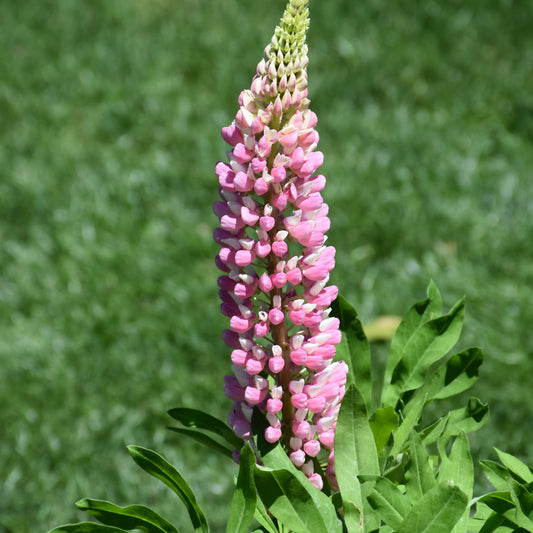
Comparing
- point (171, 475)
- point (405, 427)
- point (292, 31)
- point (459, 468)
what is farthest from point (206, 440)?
point (292, 31)

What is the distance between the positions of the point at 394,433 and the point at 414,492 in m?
0.22

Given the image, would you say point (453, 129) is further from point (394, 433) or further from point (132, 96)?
point (394, 433)

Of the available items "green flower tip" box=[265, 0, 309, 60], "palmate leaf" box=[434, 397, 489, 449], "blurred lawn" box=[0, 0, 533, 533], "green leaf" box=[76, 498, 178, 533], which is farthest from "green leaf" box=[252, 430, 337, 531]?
"blurred lawn" box=[0, 0, 533, 533]

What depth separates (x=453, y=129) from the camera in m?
4.76

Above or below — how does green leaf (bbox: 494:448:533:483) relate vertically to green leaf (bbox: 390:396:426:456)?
below

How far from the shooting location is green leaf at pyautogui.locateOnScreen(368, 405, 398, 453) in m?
1.47

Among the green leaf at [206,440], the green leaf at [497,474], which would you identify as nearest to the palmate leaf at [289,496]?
the green leaf at [206,440]

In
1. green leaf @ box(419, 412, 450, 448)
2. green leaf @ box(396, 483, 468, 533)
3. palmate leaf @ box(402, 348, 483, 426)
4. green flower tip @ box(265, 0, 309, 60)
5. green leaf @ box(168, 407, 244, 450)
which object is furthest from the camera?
palmate leaf @ box(402, 348, 483, 426)

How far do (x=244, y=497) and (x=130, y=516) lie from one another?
22 centimetres

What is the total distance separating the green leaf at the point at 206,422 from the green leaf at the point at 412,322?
0.37 m

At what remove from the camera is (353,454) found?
1.39 metres

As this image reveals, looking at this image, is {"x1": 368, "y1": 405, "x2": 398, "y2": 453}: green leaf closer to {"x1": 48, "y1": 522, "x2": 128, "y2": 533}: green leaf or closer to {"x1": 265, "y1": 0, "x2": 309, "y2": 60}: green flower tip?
{"x1": 48, "y1": 522, "x2": 128, "y2": 533}: green leaf

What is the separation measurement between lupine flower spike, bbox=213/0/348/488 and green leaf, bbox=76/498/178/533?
208mm

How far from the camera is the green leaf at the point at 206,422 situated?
157 cm
